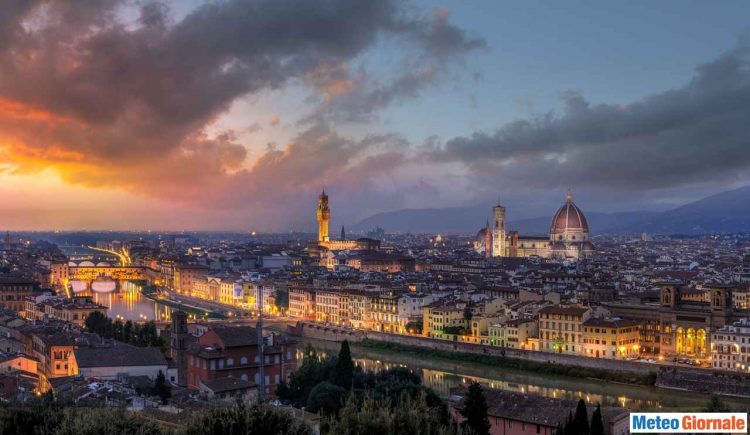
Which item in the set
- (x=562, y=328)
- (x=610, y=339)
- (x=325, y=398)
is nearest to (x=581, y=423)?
(x=325, y=398)

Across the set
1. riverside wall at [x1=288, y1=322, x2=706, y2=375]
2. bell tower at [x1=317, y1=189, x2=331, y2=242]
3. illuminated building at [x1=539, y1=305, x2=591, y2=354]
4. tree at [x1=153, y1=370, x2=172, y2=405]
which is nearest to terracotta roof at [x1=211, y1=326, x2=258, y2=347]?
tree at [x1=153, y1=370, x2=172, y2=405]

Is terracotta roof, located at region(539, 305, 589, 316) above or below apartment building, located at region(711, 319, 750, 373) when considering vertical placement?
above

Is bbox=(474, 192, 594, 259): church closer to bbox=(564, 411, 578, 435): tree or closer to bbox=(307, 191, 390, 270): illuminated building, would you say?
bbox=(307, 191, 390, 270): illuminated building

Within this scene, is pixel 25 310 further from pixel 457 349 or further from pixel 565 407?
pixel 565 407

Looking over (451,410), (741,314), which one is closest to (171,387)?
(451,410)

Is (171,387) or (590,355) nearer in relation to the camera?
(171,387)
